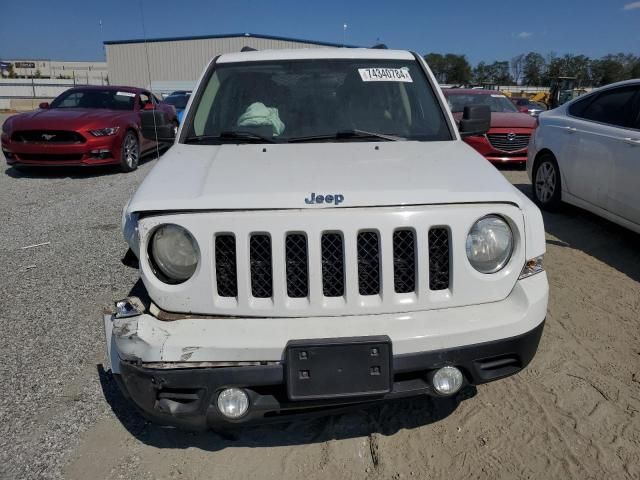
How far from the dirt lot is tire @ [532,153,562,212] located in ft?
7.37

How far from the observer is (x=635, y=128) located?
4887 millimetres

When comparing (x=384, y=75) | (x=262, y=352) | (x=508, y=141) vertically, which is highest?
(x=384, y=75)

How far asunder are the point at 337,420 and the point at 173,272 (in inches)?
46.7

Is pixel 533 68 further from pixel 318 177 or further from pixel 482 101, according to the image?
pixel 318 177

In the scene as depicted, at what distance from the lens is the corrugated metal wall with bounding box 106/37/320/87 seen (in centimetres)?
3747

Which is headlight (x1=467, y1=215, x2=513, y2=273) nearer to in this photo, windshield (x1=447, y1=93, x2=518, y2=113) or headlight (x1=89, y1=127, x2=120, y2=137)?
headlight (x1=89, y1=127, x2=120, y2=137)

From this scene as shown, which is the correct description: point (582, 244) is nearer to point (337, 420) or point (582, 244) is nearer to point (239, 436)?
point (337, 420)

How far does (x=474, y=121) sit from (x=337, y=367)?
239 centimetres

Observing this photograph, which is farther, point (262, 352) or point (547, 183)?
point (547, 183)

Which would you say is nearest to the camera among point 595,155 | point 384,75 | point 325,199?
point 325,199

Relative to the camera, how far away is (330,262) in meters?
2.08

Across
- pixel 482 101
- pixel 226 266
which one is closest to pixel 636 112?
pixel 226 266

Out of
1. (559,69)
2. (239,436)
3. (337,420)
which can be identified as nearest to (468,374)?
(337,420)

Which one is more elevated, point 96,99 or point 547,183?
point 96,99
